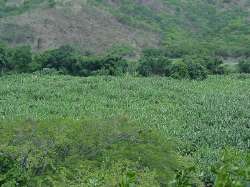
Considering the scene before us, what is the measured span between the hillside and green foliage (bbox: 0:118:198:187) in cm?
5063

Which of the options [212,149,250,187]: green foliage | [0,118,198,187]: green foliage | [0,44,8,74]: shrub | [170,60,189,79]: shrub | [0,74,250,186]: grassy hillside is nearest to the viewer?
[212,149,250,187]: green foliage

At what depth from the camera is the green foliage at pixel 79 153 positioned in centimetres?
1959

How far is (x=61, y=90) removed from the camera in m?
49.6

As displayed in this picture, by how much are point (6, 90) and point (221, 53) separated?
1397 inches

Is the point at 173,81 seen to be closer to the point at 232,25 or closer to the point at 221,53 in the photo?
the point at 221,53

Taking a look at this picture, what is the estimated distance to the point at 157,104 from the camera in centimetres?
4541

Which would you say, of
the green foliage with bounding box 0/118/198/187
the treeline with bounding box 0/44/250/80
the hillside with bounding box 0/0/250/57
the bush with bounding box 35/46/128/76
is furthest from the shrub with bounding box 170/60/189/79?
the green foliage with bounding box 0/118/198/187

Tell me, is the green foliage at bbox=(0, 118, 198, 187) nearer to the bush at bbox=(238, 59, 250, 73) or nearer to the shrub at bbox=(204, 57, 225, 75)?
the shrub at bbox=(204, 57, 225, 75)

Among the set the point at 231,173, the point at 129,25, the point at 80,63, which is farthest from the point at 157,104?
the point at 231,173

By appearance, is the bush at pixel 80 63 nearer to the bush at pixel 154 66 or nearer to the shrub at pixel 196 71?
the bush at pixel 154 66

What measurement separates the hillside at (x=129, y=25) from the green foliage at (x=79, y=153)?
50.6m

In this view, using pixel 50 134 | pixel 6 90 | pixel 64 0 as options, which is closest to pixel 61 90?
pixel 6 90

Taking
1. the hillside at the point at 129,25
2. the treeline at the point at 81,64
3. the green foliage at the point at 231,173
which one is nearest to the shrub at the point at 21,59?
the treeline at the point at 81,64

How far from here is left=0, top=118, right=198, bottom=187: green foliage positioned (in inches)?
771
